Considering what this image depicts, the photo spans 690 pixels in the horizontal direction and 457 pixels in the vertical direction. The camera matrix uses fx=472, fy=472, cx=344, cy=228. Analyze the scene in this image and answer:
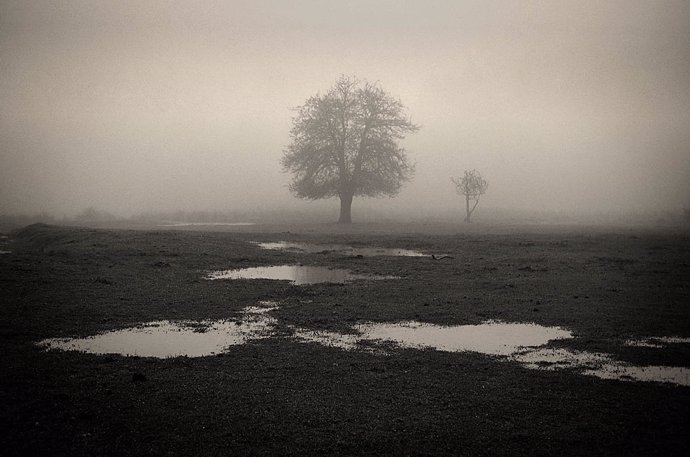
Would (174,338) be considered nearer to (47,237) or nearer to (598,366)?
(598,366)

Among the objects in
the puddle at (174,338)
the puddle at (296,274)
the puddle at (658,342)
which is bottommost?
the puddle at (174,338)

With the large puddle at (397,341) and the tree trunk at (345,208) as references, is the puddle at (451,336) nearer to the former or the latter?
the large puddle at (397,341)

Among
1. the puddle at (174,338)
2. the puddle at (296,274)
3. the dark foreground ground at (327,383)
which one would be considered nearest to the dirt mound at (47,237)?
the dark foreground ground at (327,383)

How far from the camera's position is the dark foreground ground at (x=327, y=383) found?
6711mm

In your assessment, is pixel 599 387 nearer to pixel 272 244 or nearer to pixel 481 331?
pixel 481 331

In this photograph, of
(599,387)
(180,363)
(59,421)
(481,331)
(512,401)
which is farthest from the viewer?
(481,331)

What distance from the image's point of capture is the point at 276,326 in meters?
13.0

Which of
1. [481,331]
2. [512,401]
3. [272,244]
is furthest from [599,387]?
[272,244]

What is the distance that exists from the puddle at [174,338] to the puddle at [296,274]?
21.7 ft

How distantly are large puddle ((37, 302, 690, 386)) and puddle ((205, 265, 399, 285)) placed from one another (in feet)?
22.0

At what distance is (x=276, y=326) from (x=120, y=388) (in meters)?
5.13

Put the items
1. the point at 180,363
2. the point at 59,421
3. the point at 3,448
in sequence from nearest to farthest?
the point at 3,448
the point at 59,421
the point at 180,363

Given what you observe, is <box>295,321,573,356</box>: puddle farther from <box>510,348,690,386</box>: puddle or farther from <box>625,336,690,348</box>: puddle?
<box>625,336,690,348</box>: puddle

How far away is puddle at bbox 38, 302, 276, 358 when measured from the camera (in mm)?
10688
